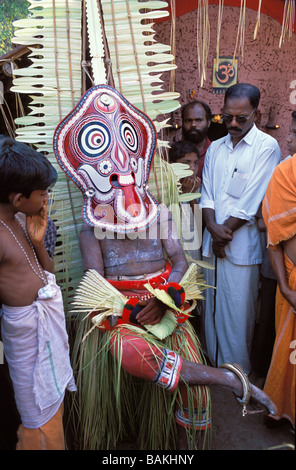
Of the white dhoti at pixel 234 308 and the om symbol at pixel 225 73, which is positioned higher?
the om symbol at pixel 225 73

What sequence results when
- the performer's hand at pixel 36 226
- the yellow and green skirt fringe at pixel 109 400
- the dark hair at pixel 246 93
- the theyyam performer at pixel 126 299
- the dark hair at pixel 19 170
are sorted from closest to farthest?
the dark hair at pixel 19 170 → the performer's hand at pixel 36 226 → the theyyam performer at pixel 126 299 → the yellow and green skirt fringe at pixel 109 400 → the dark hair at pixel 246 93

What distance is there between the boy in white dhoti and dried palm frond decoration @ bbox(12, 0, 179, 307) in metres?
0.65

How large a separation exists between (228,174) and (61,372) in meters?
1.78

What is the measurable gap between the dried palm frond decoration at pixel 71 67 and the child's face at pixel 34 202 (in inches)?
27.3

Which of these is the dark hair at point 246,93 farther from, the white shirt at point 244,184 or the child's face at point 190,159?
the child's face at point 190,159

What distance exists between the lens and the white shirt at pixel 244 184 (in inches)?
103

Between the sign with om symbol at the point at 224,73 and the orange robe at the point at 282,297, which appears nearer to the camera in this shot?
the orange robe at the point at 282,297

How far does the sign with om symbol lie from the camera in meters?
3.84

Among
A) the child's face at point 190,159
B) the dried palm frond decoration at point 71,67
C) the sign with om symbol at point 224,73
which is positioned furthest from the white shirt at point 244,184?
the sign with om symbol at point 224,73

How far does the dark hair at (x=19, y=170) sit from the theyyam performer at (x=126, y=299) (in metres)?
0.49

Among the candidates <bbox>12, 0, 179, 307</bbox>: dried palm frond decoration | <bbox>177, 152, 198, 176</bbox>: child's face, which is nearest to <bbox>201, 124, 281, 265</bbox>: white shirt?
<bbox>177, 152, 198, 176</bbox>: child's face

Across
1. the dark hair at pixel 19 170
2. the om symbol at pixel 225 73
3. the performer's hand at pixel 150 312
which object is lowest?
the performer's hand at pixel 150 312

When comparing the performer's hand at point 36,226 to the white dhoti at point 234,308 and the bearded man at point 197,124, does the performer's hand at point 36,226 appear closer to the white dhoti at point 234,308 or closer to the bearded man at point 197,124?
the white dhoti at point 234,308

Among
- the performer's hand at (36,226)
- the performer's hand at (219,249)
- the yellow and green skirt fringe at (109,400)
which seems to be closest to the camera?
the performer's hand at (36,226)
